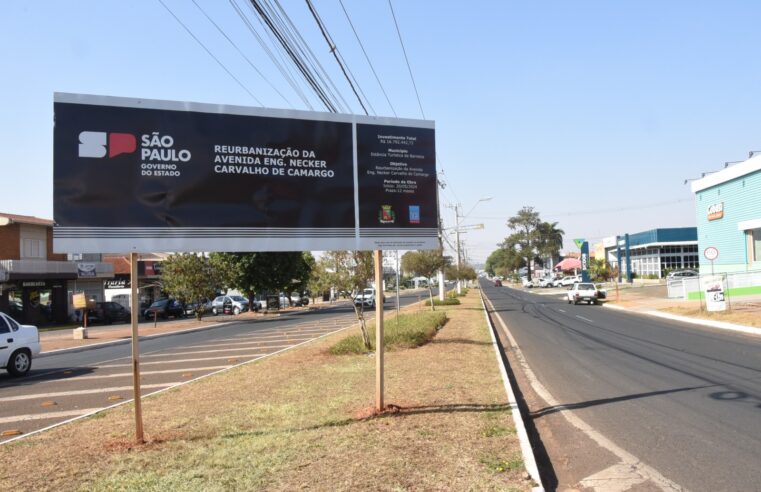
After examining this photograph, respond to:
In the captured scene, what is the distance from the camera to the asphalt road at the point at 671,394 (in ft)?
19.2

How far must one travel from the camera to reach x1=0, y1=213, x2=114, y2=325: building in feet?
120

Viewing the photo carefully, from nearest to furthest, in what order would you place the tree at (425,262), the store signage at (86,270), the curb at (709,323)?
the curb at (709,323) → the tree at (425,262) → the store signage at (86,270)

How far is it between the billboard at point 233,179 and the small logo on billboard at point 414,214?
0.02m

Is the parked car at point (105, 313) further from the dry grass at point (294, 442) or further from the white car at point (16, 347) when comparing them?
the dry grass at point (294, 442)

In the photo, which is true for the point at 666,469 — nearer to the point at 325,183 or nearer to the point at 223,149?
the point at 325,183

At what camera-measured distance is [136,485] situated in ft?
16.7

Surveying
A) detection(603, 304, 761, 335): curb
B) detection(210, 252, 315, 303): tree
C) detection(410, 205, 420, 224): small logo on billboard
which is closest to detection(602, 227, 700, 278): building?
detection(603, 304, 761, 335): curb

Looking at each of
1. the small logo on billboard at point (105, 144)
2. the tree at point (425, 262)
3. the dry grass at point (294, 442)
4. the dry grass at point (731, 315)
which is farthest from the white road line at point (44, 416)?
the tree at point (425, 262)

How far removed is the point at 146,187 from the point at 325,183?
89.9 inches

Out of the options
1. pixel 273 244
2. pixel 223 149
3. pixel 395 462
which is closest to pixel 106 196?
pixel 223 149

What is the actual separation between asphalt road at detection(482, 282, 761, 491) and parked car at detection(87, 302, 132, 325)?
31.1 metres

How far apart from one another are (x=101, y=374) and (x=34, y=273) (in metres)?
28.4

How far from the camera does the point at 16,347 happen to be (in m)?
13.7

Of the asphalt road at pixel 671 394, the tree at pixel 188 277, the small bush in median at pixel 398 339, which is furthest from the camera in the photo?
the tree at pixel 188 277
